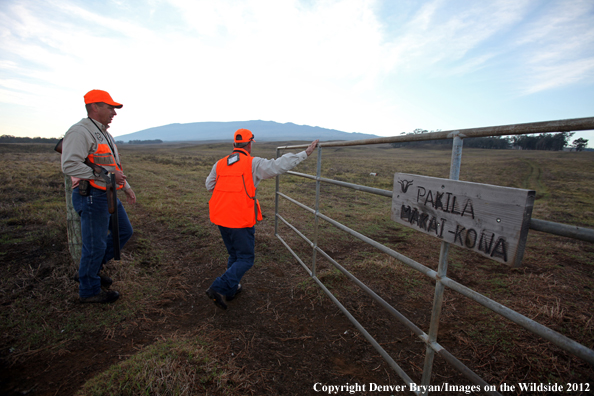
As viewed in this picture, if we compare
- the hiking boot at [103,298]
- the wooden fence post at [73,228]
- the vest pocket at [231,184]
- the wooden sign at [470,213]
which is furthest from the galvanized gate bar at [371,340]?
the wooden fence post at [73,228]

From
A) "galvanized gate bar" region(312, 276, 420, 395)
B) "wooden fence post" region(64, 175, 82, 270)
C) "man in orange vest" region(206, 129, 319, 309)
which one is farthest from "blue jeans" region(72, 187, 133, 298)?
"galvanized gate bar" region(312, 276, 420, 395)

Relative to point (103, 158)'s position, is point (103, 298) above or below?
below

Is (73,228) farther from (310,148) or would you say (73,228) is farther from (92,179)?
(310,148)

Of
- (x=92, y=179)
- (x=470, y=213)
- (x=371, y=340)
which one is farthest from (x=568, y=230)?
(x=92, y=179)

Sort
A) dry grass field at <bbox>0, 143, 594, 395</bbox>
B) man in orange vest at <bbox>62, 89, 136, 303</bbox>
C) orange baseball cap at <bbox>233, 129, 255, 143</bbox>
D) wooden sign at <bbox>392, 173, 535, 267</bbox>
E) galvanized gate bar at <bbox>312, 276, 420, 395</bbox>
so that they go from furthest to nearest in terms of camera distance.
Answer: orange baseball cap at <bbox>233, 129, 255, 143</bbox> → man in orange vest at <bbox>62, 89, 136, 303</bbox> → dry grass field at <bbox>0, 143, 594, 395</bbox> → galvanized gate bar at <bbox>312, 276, 420, 395</bbox> → wooden sign at <bbox>392, 173, 535, 267</bbox>

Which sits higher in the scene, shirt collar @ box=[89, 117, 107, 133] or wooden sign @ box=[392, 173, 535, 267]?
shirt collar @ box=[89, 117, 107, 133]

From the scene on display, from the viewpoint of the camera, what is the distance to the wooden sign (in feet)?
3.87

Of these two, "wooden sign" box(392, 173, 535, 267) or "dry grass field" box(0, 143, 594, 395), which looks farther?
"dry grass field" box(0, 143, 594, 395)

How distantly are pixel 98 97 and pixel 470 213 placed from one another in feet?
11.5

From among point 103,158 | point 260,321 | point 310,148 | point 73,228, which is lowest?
point 260,321

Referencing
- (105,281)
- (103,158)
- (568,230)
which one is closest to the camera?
(568,230)

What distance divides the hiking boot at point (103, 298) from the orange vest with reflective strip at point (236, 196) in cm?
142

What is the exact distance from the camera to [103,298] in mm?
3131

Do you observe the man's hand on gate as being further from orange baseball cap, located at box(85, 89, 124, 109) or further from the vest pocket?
orange baseball cap, located at box(85, 89, 124, 109)
